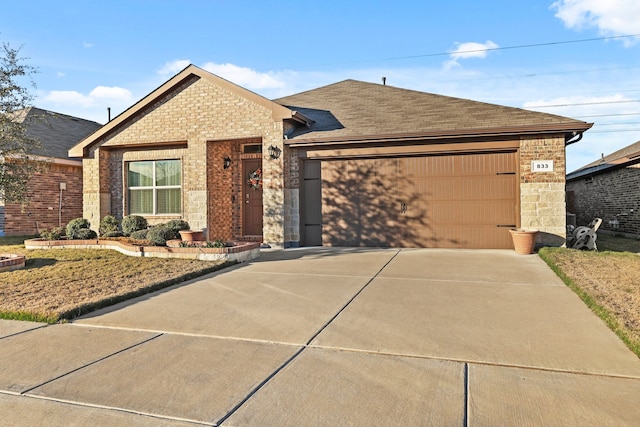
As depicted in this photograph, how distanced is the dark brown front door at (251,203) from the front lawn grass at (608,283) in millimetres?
7930

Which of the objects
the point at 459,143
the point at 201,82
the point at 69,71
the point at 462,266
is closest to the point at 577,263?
the point at 462,266

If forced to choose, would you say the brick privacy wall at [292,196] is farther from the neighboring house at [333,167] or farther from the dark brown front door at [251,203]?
the dark brown front door at [251,203]

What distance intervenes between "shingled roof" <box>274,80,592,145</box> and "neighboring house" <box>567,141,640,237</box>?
5358mm

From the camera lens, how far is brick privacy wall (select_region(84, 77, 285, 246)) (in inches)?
457

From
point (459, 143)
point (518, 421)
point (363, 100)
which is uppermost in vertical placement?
point (363, 100)

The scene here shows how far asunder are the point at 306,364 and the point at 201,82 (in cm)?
1099

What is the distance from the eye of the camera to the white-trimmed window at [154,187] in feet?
42.4

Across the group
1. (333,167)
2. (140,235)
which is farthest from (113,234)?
(333,167)

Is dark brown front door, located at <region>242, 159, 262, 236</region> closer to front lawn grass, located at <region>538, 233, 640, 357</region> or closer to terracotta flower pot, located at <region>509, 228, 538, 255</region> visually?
terracotta flower pot, located at <region>509, 228, 538, 255</region>

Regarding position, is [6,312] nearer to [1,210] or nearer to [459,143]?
[459,143]

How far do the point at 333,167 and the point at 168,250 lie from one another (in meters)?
4.95

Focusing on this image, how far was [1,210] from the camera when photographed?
588 inches

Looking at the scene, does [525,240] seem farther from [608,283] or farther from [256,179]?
[256,179]

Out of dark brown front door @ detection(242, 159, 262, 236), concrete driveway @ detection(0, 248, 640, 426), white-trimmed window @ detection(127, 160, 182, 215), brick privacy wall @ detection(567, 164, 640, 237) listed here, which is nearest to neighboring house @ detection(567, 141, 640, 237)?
brick privacy wall @ detection(567, 164, 640, 237)
